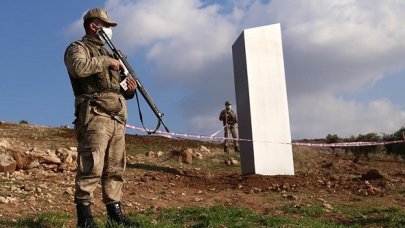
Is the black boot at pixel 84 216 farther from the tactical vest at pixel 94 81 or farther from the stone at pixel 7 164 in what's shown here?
the stone at pixel 7 164

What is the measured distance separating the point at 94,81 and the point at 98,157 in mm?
673

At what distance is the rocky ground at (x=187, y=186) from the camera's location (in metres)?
7.62

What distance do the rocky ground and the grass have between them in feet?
1.12

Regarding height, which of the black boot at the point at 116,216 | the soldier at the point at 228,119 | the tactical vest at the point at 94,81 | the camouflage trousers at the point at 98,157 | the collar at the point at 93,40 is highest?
the soldier at the point at 228,119

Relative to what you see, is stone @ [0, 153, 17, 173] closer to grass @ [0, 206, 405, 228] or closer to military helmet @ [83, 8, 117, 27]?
grass @ [0, 206, 405, 228]

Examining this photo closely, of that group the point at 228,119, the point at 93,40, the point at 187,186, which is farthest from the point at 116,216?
the point at 228,119

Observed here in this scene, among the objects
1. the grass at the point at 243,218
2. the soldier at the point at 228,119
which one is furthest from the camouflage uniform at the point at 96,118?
the soldier at the point at 228,119

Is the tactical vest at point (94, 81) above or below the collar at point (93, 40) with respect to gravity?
below

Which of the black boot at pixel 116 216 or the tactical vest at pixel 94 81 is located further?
the black boot at pixel 116 216

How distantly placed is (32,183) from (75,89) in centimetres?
393

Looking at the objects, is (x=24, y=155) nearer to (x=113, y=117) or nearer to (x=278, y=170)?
(x=278, y=170)

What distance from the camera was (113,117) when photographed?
16.9ft

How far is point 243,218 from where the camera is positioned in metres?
6.59

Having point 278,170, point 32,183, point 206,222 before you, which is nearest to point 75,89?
point 206,222
